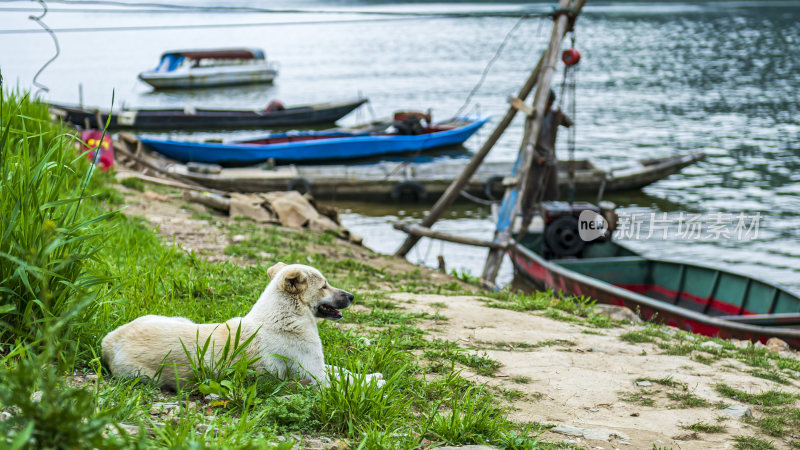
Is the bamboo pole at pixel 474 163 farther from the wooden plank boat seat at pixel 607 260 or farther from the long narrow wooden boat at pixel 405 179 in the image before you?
the long narrow wooden boat at pixel 405 179

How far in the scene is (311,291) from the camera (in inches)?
178


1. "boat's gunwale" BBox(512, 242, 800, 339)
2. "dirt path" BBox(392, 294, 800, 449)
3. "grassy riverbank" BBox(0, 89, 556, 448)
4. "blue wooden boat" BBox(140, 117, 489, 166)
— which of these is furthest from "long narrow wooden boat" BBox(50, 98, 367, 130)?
"grassy riverbank" BBox(0, 89, 556, 448)

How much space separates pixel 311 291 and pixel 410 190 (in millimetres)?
17177

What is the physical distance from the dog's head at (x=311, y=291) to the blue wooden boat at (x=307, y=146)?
1751cm

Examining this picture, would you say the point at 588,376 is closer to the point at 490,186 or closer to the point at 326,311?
the point at 326,311

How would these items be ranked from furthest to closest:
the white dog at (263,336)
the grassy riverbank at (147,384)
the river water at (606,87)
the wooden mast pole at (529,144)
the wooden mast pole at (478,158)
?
the river water at (606,87) < the wooden mast pole at (478,158) < the wooden mast pole at (529,144) < the white dog at (263,336) < the grassy riverbank at (147,384)

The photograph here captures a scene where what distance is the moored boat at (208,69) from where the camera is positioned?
137 feet

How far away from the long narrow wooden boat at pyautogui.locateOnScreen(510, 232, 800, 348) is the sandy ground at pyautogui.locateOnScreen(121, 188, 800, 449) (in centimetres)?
308

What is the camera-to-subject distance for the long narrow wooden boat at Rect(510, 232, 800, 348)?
9969 millimetres

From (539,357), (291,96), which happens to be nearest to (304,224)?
(539,357)

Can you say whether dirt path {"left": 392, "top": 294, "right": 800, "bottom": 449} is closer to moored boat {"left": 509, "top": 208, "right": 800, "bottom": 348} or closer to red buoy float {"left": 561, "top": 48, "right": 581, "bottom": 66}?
moored boat {"left": 509, "top": 208, "right": 800, "bottom": 348}

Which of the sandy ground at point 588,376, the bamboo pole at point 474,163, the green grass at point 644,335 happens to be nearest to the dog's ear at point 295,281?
the sandy ground at point 588,376

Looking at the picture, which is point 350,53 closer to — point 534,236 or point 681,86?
point 681,86

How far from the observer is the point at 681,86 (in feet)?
135
